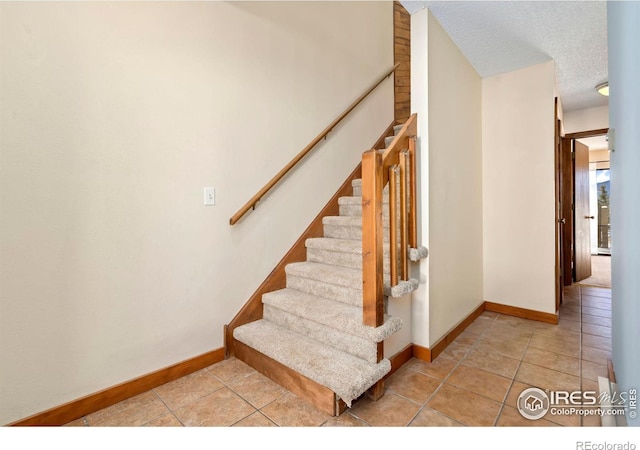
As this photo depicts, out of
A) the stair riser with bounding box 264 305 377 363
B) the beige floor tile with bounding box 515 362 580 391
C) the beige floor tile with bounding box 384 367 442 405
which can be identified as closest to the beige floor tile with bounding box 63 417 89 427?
the stair riser with bounding box 264 305 377 363

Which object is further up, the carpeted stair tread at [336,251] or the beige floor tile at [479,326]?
the carpeted stair tread at [336,251]

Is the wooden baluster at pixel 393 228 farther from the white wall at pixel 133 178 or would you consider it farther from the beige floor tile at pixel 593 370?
the beige floor tile at pixel 593 370

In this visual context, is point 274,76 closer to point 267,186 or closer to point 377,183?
point 267,186

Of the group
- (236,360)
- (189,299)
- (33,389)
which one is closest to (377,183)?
(189,299)

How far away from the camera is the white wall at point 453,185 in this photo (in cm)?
219

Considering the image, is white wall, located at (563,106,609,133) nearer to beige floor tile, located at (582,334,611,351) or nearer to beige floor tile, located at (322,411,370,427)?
beige floor tile, located at (582,334,611,351)

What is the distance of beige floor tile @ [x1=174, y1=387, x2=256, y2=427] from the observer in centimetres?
153

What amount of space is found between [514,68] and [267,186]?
2579mm

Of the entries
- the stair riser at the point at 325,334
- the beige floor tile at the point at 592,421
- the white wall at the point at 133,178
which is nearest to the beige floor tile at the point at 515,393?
the beige floor tile at the point at 592,421

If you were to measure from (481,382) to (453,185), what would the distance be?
1.43m

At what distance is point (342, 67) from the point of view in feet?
10.3

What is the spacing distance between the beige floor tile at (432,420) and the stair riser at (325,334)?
325 mm

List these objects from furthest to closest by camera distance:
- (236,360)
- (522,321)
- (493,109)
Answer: (493,109)
(522,321)
(236,360)

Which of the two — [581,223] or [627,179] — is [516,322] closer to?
[627,179]
